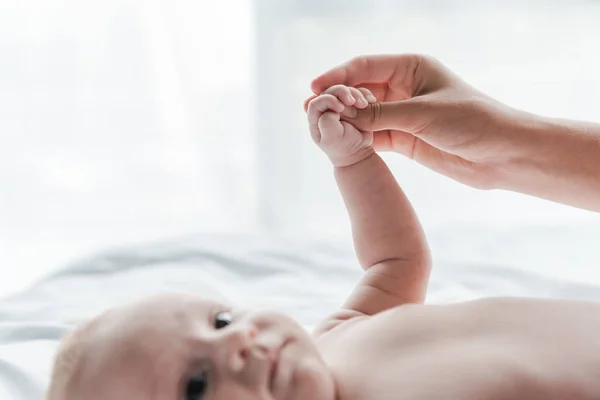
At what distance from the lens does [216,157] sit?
2.25 meters

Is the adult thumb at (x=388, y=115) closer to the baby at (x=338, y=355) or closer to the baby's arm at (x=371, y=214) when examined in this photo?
the baby's arm at (x=371, y=214)

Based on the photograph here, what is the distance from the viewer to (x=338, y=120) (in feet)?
4.03

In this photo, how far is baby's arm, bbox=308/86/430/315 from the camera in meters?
1.24

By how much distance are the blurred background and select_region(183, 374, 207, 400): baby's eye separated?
3.28ft

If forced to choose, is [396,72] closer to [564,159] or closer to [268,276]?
[564,159]

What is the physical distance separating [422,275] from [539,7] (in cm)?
108

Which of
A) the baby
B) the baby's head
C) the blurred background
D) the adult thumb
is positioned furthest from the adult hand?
the blurred background

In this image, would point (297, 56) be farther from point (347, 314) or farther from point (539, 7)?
point (347, 314)

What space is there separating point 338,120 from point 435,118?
147 millimetres

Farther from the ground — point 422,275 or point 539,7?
point 539,7

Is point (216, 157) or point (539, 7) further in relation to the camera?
point (216, 157)

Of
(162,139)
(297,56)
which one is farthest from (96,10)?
(297,56)

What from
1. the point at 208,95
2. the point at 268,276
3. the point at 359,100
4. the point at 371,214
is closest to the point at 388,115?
the point at 359,100

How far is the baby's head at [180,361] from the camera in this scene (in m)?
0.98
